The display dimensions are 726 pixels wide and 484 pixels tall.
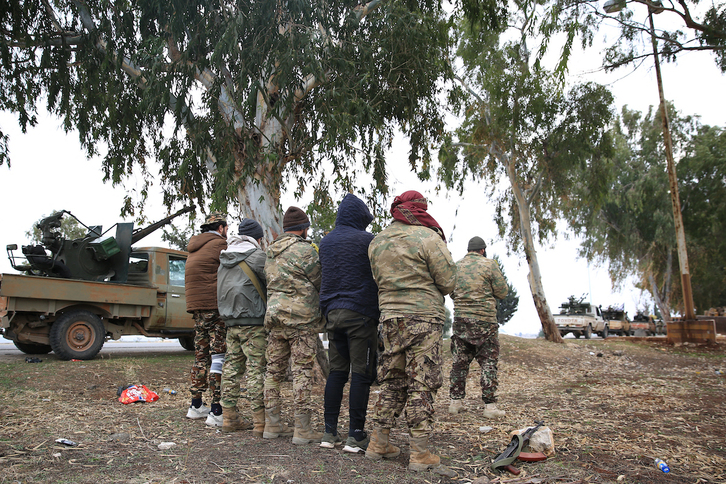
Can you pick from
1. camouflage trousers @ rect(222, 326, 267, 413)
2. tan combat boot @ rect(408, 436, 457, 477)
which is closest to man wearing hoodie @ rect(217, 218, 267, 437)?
camouflage trousers @ rect(222, 326, 267, 413)

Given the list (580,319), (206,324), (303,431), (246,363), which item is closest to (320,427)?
(303,431)

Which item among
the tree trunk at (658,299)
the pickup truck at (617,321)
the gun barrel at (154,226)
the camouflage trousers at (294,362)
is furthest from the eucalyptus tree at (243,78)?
the tree trunk at (658,299)

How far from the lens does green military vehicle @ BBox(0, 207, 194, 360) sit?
28.6 feet

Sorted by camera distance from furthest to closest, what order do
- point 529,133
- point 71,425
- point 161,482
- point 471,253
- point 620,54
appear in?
point 529,133 → point 620,54 → point 471,253 → point 71,425 → point 161,482

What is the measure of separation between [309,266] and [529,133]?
1491 centimetres

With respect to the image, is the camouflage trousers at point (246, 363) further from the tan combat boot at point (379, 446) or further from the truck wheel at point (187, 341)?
the truck wheel at point (187, 341)

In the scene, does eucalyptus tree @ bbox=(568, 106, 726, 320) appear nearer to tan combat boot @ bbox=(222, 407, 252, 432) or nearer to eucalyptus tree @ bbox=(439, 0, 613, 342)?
eucalyptus tree @ bbox=(439, 0, 613, 342)

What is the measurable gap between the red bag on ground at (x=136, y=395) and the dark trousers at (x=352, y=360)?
3.05 metres

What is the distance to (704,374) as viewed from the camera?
9383mm

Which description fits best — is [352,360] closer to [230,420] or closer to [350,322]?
[350,322]

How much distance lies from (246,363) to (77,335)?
6059 millimetres

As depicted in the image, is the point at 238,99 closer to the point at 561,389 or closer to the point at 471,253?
the point at 471,253

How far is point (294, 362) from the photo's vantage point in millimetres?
4113

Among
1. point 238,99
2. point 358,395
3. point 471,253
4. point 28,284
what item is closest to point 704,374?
point 471,253
